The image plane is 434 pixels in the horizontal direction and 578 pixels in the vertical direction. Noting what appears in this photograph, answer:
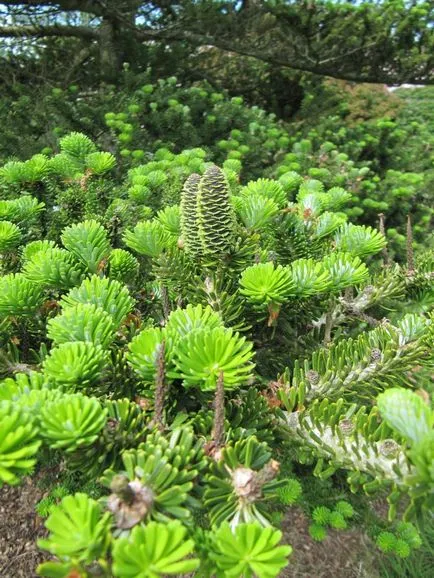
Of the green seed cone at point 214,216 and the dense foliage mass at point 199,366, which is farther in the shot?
the green seed cone at point 214,216

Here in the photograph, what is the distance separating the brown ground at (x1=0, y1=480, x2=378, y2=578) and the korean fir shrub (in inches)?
52.9

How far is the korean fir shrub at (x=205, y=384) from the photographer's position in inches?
20.8

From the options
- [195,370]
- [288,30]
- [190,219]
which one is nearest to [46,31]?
[288,30]

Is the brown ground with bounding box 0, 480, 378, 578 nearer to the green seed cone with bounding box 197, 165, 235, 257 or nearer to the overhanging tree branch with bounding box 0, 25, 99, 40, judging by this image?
the green seed cone with bounding box 197, 165, 235, 257

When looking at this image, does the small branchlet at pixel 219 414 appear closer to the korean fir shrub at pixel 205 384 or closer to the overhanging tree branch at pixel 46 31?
the korean fir shrub at pixel 205 384

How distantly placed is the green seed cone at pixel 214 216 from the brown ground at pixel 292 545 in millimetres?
1580

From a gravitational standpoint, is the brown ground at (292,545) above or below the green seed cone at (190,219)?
below

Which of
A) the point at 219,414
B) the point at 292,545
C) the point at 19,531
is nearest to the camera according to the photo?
the point at 219,414

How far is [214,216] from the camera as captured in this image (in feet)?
3.19

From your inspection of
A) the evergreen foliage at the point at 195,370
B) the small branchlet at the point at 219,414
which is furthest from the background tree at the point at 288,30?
the small branchlet at the point at 219,414

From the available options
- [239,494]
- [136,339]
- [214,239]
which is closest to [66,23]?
[214,239]

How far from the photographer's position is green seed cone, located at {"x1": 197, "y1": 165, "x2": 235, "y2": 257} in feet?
3.20

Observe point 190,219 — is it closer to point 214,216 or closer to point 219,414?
point 214,216

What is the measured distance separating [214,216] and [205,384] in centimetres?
42
